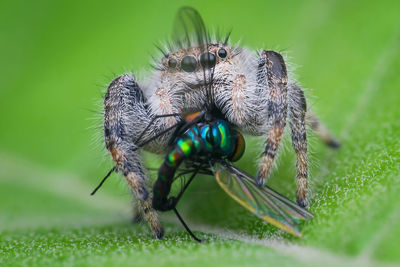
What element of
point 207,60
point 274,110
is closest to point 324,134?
point 274,110

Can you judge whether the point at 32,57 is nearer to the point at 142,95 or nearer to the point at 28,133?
the point at 28,133

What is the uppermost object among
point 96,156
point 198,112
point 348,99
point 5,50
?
point 5,50

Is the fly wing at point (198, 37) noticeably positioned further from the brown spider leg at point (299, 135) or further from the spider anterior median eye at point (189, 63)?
the brown spider leg at point (299, 135)

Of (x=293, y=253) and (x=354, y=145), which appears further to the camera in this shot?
(x=354, y=145)

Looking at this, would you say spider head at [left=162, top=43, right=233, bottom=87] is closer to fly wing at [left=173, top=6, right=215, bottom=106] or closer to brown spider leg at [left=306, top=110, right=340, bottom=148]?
fly wing at [left=173, top=6, right=215, bottom=106]

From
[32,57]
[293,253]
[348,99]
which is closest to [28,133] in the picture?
[32,57]

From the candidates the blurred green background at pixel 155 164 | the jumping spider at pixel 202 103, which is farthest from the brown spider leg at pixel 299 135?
the blurred green background at pixel 155 164

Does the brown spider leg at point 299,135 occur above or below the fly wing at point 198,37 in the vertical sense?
below
